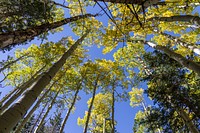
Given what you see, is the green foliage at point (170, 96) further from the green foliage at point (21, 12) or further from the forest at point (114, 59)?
the green foliage at point (21, 12)

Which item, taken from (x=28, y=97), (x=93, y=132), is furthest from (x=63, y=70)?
(x=28, y=97)

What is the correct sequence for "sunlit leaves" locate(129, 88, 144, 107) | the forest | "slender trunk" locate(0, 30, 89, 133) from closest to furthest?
"slender trunk" locate(0, 30, 89, 133) → the forest → "sunlit leaves" locate(129, 88, 144, 107)

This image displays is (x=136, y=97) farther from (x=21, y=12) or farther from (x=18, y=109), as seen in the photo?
(x=18, y=109)

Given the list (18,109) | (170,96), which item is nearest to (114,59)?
(170,96)

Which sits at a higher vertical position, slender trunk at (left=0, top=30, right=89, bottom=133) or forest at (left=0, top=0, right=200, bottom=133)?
forest at (left=0, top=0, right=200, bottom=133)

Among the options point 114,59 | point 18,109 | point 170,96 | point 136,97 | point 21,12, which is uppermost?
point 136,97

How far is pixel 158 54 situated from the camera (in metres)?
8.81

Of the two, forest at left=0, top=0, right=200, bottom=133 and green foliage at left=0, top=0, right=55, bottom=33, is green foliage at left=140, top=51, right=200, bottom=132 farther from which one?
green foliage at left=0, top=0, right=55, bottom=33

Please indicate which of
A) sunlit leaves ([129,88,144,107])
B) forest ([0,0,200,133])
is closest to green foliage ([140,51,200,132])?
forest ([0,0,200,133])

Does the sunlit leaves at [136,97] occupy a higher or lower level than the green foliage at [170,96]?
higher

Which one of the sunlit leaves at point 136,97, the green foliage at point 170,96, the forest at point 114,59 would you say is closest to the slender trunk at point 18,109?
the forest at point 114,59

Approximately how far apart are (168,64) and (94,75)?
6.64 meters

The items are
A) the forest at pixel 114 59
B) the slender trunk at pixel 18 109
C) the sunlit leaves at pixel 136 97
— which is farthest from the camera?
the sunlit leaves at pixel 136 97

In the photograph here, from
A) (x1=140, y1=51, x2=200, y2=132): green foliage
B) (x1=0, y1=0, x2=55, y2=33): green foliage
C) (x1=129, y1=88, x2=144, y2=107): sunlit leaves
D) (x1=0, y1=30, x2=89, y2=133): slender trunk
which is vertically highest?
(x1=129, y1=88, x2=144, y2=107): sunlit leaves
